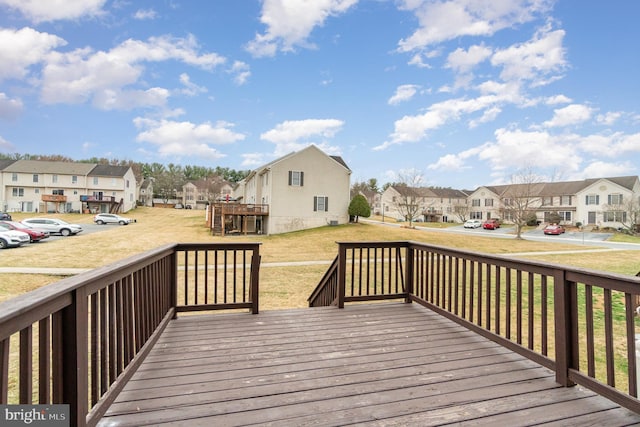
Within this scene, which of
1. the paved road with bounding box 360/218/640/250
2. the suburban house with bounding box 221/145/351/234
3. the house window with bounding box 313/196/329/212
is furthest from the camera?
the house window with bounding box 313/196/329/212

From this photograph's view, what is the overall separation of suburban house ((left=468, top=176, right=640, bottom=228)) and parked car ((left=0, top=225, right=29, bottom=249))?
37.9 meters

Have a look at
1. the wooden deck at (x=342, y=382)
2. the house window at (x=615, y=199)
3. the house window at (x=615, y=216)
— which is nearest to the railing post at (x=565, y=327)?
the wooden deck at (x=342, y=382)

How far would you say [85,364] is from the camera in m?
1.71

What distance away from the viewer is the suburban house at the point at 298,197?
81.0 ft

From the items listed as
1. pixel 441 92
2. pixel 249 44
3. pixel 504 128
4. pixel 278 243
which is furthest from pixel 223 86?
pixel 504 128

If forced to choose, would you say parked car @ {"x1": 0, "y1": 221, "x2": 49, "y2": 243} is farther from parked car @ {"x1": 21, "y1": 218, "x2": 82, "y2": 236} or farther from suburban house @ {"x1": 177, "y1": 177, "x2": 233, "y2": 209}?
suburban house @ {"x1": 177, "y1": 177, "x2": 233, "y2": 209}

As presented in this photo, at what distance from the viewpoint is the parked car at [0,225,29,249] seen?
16875 mm

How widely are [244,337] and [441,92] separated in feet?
66.6

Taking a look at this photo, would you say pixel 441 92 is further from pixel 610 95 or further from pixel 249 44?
pixel 249 44

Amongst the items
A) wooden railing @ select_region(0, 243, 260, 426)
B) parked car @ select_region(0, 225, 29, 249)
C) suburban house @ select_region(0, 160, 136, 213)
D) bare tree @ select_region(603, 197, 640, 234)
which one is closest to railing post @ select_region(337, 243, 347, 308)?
wooden railing @ select_region(0, 243, 260, 426)

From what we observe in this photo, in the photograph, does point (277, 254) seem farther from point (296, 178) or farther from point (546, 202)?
point (546, 202)

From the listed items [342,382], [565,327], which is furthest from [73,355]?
[565,327]

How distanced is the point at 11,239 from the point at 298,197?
17.5 m

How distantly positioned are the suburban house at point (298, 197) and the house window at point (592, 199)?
108 ft
